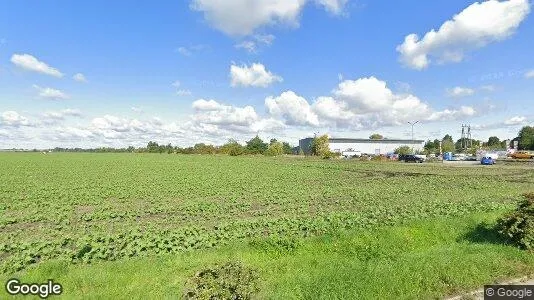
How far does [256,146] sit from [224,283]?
14547cm

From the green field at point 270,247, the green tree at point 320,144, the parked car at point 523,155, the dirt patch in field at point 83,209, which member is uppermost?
the green tree at point 320,144

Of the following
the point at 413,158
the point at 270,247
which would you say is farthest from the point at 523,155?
the point at 270,247

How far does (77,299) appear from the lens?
5.68 m

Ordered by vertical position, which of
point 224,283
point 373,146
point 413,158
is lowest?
point 224,283

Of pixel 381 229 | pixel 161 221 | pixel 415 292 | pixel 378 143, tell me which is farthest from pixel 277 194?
pixel 378 143

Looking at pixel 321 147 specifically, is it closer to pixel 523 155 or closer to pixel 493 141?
pixel 523 155

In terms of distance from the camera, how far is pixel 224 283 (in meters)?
4.77

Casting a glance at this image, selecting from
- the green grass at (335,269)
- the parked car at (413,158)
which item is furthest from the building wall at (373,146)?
the green grass at (335,269)

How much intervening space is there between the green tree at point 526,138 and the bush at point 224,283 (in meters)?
143

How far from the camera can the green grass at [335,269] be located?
19.4ft

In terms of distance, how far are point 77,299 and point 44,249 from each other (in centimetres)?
406

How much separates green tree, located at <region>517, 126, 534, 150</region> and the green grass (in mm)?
136163

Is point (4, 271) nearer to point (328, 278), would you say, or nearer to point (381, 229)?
point (328, 278)

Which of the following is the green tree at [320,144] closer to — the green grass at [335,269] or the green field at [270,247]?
the green field at [270,247]
